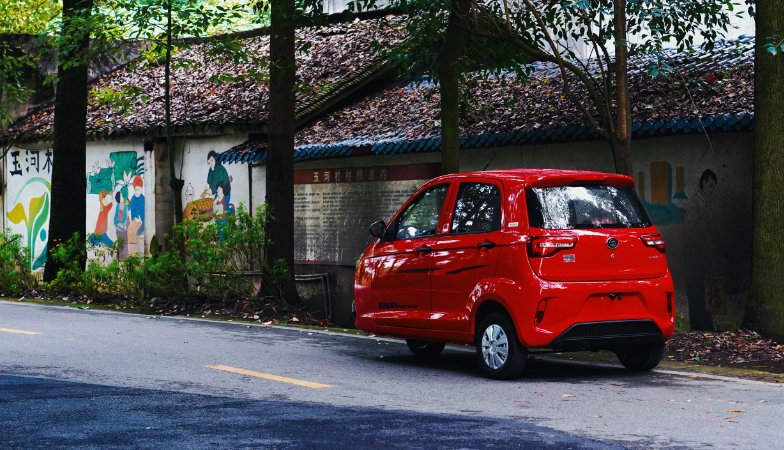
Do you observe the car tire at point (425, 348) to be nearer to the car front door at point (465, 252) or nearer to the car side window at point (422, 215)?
the car front door at point (465, 252)

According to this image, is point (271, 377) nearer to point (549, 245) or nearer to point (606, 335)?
point (549, 245)

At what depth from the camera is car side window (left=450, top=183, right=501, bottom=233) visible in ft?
27.3

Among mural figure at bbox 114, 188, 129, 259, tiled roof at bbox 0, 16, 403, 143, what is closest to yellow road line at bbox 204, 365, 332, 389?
tiled roof at bbox 0, 16, 403, 143

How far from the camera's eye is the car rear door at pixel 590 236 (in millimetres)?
7820

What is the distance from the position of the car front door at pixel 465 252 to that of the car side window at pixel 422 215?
0.33 metres

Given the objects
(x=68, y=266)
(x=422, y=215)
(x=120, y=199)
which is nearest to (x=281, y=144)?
(x=422, y=215)

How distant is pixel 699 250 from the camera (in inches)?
472

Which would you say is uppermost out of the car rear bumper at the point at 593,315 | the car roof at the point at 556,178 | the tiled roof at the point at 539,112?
the tiled roof at the point at 539,112

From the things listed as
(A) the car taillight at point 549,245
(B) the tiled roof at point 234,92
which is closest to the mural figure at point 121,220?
(B) the tiled roof at point 234,92

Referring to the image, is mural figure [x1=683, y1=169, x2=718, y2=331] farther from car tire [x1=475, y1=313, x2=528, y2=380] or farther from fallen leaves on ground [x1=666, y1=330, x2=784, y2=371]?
car tire [x1=475, y1=313, x2=528, y2=380]

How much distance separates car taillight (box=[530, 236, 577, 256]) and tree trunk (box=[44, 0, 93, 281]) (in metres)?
12.6

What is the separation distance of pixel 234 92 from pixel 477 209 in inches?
524

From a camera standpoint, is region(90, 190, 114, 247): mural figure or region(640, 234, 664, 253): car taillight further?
region(90, 190, 114, 247): mural figure

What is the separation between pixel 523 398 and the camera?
729 cm
